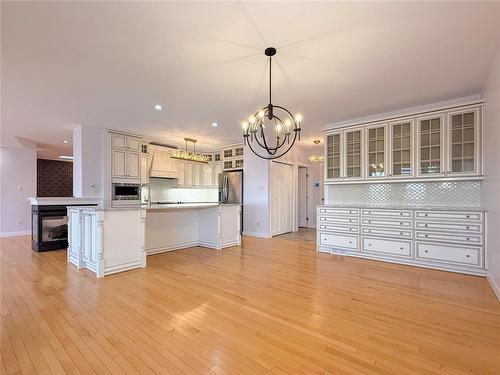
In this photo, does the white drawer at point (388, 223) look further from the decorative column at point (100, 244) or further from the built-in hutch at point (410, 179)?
the decorative column at point (100, 244)

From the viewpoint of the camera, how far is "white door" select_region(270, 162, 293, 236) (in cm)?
693

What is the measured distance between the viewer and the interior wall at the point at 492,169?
278 centimetres

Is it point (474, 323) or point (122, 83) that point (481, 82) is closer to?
point (474, 323)

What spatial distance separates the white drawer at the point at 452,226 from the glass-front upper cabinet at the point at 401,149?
2.83ft

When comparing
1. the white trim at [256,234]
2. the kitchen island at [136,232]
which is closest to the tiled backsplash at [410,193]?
the white trim at [256,234]

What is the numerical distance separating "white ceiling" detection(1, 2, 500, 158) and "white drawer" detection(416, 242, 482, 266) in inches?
91.4

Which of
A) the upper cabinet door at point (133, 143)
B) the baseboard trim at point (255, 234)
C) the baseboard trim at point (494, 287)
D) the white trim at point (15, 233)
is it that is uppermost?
the upper cabinet door at point (133, 143)

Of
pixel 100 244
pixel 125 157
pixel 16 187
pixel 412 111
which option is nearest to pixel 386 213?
pixel 412 111

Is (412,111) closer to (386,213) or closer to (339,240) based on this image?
(386,213)

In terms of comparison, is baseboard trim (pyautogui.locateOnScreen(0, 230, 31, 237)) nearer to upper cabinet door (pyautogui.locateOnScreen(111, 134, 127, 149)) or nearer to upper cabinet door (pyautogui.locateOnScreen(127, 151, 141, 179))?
upper cabinet door (pyautogui.locateOnScreen(127, 151, 141, 179))

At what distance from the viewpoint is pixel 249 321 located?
2293mm

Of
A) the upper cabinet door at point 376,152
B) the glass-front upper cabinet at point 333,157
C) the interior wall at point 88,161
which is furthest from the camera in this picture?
the interior wall at point 88,161

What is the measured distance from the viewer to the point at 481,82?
3418 millimetres

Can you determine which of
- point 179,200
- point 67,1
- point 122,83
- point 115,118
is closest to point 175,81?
point 122,83
